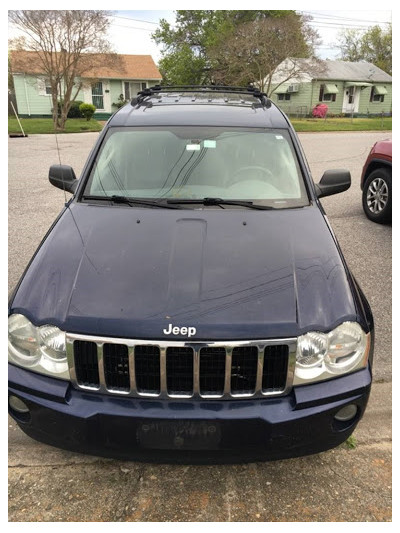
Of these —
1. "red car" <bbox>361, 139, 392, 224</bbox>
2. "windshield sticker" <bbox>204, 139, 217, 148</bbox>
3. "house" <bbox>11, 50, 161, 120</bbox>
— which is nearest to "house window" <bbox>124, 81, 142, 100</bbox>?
"house" <bbox>11, 50, 161, 120</bbox>

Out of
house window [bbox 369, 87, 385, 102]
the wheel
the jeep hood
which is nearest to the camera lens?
the jeep hood

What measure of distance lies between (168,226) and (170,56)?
1648 inches

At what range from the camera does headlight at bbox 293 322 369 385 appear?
2131mm

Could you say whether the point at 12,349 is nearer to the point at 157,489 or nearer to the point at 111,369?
the point at 111,369

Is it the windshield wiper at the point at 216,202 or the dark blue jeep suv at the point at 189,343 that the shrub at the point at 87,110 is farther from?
the dark blue jeep suv at the point at 189,343

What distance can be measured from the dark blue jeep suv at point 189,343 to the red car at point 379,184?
434 centimetres

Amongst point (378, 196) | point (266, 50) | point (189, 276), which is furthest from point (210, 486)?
point (266, 50)

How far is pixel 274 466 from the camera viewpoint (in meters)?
2.54

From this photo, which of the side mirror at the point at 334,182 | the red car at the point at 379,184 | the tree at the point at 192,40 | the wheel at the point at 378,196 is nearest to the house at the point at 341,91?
the tree at the point at 192,40

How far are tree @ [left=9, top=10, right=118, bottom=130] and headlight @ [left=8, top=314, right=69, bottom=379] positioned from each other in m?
18.6

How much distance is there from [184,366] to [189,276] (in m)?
0.47

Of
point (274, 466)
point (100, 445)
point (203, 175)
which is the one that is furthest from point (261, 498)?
point (203, 175)

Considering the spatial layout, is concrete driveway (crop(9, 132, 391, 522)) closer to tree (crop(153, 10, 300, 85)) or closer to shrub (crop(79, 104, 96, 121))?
shrub (crop(79, 104, 96, 121))

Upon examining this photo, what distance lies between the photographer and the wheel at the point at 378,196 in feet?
21.3
